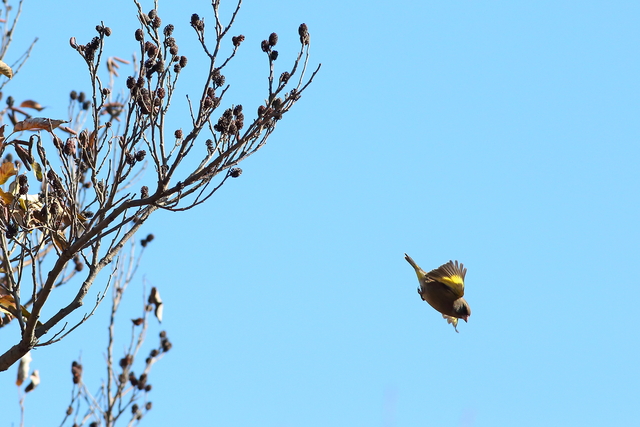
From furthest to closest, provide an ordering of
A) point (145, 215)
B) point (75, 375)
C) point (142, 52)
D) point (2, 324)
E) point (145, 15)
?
point (75, 375) → point (2, 324) → point (145, 215) → point (145, 15) → point (142, 52)

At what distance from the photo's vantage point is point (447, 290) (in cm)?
525

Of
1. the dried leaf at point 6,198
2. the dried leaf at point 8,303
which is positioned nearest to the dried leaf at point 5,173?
the dried leaf at point 6,198

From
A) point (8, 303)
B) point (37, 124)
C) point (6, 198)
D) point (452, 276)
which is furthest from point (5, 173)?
point (452, 276)

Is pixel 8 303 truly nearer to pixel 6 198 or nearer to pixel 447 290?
pixel 6 198

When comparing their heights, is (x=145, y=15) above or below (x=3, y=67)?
below

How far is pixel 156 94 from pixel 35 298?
1.16 meters

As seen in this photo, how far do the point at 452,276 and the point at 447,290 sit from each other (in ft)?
0.36

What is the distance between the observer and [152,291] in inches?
321

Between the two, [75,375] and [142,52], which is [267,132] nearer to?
[142,52]

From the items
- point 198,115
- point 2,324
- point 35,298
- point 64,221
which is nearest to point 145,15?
point 198,115

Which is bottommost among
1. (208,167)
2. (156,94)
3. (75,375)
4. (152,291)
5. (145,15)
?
(208,167)

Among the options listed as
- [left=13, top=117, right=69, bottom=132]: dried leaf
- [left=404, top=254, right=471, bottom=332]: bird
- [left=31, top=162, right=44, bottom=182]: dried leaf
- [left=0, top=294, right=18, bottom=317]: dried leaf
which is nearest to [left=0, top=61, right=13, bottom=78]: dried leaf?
[left=13, top=117, right=69, bottom=132]: dried leaf

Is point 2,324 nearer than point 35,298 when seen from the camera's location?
No

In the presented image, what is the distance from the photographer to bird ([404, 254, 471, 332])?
519cm
